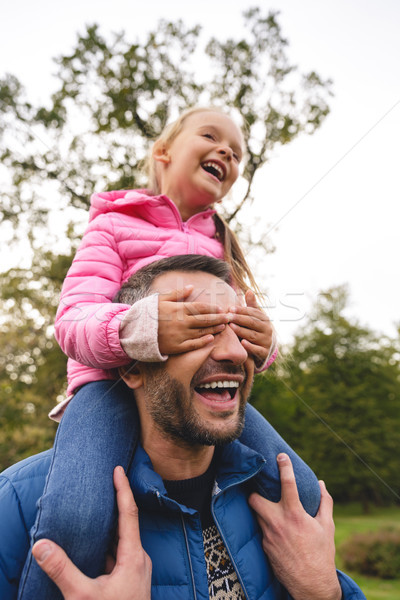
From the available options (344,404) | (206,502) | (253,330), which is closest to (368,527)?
(344,404)

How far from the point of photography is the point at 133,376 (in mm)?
1988

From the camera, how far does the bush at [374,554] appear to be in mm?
12438

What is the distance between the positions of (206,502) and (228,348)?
27.7 inches

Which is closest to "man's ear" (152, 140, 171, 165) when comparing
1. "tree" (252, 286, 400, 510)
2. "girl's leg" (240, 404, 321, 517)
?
"girl's leg" (240, 404, 321, 517)

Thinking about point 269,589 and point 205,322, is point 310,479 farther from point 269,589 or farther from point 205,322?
point 205,322

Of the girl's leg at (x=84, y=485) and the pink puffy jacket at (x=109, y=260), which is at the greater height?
the pink puffy jacket at (x=109, y=260)

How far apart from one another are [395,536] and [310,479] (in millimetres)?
14100

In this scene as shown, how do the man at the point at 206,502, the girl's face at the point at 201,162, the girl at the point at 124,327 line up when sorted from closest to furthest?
the girl at the point at 124,327
the man at the point at 206,502
the girl's face at the point at 201,162

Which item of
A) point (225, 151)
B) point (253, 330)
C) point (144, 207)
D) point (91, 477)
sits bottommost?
point (91, 477)

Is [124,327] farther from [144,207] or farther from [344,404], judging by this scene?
[344,404]

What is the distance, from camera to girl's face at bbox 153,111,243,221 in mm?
2725

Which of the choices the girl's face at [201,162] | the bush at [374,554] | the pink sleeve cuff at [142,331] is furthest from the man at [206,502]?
the bush at [374,554]

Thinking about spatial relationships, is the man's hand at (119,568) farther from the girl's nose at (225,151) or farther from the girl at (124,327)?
the girl's nose at (225,151)

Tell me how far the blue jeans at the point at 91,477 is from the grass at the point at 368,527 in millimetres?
10919
